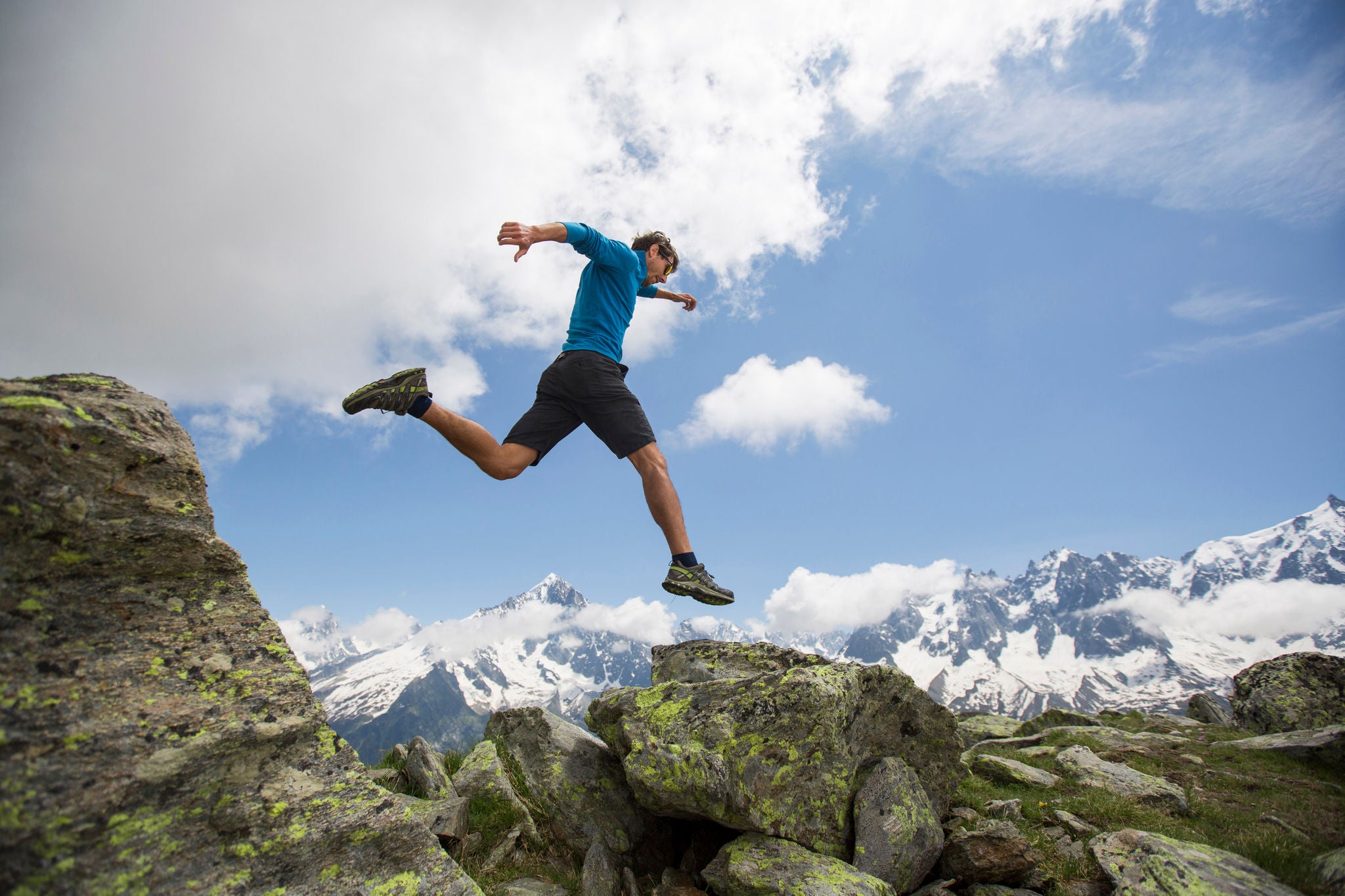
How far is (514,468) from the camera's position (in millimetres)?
7121

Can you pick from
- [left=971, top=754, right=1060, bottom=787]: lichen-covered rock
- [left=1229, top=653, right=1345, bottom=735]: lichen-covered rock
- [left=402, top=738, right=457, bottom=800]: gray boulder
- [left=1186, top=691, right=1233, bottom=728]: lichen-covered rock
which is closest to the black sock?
[left=402, top=738, right=457, bottom=800]: gray boulder

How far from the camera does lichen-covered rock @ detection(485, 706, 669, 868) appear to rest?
265 inches

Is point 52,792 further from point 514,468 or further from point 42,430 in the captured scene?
point 514,468

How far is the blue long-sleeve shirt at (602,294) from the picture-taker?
7.86 metres

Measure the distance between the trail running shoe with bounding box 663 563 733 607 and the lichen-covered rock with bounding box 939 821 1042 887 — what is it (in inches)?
140

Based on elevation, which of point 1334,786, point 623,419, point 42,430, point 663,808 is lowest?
point 1334,786

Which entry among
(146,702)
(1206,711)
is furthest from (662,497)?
(1206,711)

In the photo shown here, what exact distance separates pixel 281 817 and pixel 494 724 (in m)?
5.98

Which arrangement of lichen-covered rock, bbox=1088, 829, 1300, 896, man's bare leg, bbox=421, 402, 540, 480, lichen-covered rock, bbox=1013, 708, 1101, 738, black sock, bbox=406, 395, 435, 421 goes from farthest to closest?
1. lichen-covered rock, bbox=1013, 708, 1101, 738
2. man's bare leg, bbox=421, 402, 540, 480
3. black sock, bbox=406, 395, 435, 421
4. lichen-covered rock, bbox=1088, 829, 1300, 896

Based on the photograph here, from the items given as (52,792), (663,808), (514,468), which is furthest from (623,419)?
(52,792)

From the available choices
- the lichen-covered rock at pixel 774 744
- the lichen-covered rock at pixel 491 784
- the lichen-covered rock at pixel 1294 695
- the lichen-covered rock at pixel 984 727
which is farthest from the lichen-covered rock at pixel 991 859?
the lichen-covered rock at pixel 1294 695

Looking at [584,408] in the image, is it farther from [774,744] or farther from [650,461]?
[774,744]

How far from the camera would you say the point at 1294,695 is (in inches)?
705

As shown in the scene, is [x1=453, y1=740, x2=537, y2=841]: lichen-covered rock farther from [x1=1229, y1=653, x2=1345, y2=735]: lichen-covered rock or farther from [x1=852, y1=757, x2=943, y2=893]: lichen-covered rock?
[x1=1229, y1=653, x2=1345, y2=735]: lichen-covered rock
